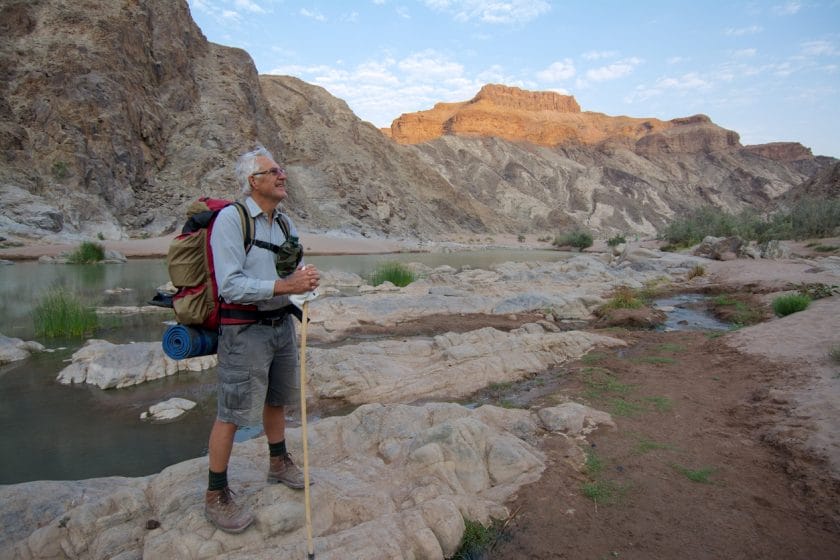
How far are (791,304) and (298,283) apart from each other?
976 centimetres

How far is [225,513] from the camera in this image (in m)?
2.65

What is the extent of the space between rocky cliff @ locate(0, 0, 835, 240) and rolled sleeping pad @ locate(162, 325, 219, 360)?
27.7 metres

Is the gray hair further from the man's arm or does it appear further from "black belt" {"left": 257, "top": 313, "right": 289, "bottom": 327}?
"black belt" {"left": 257, "top": 313, "right": 289, "bottom": 327}

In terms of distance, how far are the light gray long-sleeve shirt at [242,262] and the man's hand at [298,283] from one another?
0.14 feet

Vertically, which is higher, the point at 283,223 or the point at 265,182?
the point at 265,182

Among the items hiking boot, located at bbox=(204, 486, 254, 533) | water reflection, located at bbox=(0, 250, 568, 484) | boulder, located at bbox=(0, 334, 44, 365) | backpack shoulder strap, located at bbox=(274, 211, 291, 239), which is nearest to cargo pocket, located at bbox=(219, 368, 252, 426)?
hiking boot, located at bbox=(204, 486, 254, 533)

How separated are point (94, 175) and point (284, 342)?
33.6m

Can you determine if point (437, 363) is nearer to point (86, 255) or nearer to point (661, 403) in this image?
point (661, 403)

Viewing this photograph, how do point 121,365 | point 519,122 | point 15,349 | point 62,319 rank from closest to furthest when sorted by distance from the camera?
point 121,365
point 15,349
point 62,319
point 519,122

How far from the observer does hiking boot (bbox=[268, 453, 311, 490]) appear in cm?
298

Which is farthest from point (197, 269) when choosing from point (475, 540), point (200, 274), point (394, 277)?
point (394, 277)

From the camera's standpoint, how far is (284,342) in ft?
9.37

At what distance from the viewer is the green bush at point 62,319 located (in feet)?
29.1

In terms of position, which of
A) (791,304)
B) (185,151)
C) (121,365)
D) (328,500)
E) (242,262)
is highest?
(185,151)
